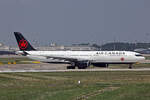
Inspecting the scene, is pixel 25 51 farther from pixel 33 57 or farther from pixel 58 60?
pixel 58 60

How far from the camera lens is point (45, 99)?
28.6 m

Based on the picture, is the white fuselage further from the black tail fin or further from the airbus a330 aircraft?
the black tail fin

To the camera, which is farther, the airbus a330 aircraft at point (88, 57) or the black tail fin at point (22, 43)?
the black tail fin at point (22, 43)

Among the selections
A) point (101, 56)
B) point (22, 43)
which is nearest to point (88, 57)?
point (101, 56)

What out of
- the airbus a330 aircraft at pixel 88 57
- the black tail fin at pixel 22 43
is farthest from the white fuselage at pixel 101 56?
the black tail fin at pixel 22 43

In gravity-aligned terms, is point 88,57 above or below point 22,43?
below

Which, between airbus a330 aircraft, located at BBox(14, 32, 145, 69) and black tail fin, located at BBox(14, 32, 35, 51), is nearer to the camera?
airbus a330 aircraft, located at BBox(14, 32, 145, 69)

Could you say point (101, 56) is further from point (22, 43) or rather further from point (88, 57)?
point (22, 43)

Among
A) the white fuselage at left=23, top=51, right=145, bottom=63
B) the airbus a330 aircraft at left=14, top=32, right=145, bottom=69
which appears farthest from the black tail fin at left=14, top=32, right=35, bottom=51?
the white fuselage at left=23, top=51, right=145, bottom=63

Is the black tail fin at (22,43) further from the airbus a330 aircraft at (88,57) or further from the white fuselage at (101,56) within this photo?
the white fuselage at (101,56)

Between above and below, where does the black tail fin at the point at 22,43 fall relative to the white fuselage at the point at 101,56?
above

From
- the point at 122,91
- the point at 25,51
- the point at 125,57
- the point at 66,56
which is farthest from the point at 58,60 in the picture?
the point at 122,91

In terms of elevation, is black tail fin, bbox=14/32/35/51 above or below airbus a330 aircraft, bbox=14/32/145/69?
above

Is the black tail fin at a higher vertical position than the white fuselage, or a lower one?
higher
